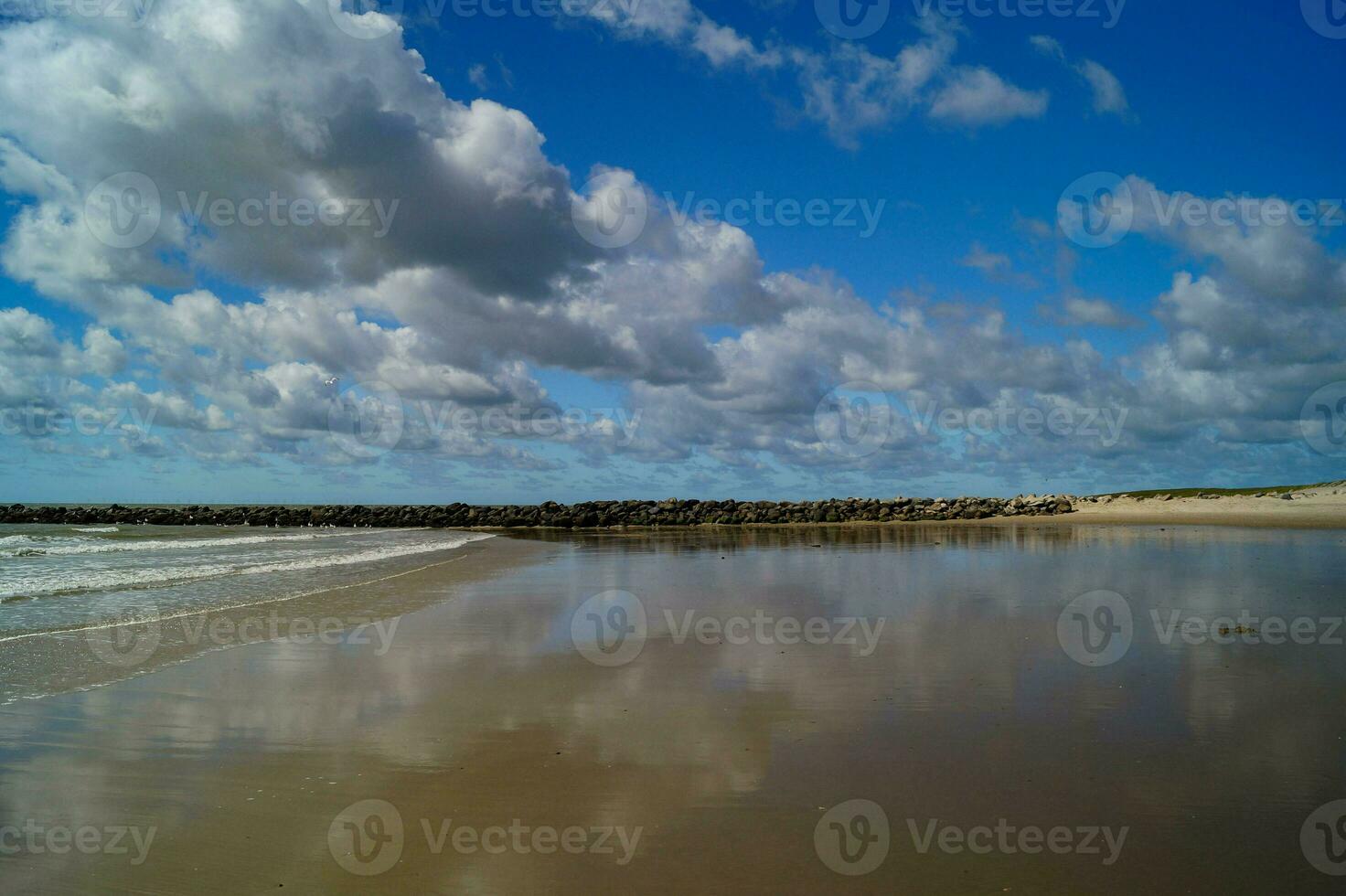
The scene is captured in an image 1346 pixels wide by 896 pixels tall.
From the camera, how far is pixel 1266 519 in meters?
36.3

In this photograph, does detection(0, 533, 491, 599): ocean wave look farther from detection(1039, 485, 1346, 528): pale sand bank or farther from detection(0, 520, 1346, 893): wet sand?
detection(1039, 485, 1346, 528): pale sand bank

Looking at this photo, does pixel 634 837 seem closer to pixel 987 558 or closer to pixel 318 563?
pixel 987 558

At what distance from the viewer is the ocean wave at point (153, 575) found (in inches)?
640

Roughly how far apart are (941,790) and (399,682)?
18.8 feet

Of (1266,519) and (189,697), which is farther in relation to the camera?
(1266,519)

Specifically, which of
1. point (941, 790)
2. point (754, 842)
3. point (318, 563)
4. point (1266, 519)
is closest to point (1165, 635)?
A: point (941, 790)

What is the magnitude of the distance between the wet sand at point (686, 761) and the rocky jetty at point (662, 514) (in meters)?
37.0

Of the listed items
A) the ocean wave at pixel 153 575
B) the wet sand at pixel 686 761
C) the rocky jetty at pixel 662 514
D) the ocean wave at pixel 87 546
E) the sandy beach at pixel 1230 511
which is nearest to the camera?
the wet sand at pixel 686 761

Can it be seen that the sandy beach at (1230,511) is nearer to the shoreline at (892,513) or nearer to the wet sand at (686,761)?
the shoreline at (892,513)

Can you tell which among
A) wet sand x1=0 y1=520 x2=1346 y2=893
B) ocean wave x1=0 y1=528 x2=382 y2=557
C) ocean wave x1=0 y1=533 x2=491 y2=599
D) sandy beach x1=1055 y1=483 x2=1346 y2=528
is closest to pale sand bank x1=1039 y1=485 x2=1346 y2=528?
sandy beach x1=1055 y1=483 x2=1346 y2=528

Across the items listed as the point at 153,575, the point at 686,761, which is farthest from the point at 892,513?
the point at 686,761

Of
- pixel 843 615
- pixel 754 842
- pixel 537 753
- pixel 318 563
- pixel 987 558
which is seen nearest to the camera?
pixel 754 842

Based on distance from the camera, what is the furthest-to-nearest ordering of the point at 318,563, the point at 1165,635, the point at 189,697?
the point at 318,563, the point at 1165,635, the point at 189,697

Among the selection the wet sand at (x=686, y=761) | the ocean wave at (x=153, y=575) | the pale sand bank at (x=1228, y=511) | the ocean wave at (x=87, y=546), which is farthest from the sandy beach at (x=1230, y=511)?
the ocean wave at (x=87, y=546)
